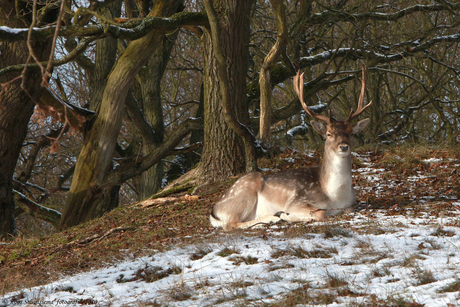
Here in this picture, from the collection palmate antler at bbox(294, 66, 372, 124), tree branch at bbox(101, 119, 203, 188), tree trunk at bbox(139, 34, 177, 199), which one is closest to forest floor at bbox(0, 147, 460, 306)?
palmate antler at bbox(294, 66, 372, 124)

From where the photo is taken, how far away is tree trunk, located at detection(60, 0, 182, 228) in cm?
838

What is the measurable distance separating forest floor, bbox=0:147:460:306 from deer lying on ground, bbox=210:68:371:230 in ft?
1.07

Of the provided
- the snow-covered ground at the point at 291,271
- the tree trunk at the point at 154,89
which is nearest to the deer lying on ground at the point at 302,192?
the snow-covered ground at the point at 291,271

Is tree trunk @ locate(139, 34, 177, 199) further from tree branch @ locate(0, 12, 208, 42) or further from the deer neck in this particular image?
the deer neck

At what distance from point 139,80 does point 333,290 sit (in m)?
10.4

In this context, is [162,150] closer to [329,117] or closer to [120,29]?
[120,29]

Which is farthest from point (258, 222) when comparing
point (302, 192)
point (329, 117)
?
point (329, 117)

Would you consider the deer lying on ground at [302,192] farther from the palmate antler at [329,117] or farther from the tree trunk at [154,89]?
the tree trunk at [154,89]

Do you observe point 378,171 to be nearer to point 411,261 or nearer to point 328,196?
point 328,196

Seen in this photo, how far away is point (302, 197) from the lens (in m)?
6.16

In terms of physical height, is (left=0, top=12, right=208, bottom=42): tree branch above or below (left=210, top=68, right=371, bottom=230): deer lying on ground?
above

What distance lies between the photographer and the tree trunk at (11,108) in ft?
26.6

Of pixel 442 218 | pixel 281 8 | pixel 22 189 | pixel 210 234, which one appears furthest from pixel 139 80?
pixel 442 218

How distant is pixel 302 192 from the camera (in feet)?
20.4
